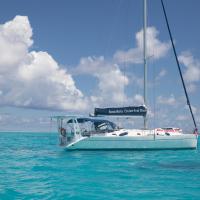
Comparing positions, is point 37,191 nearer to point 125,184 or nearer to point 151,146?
point 125,184

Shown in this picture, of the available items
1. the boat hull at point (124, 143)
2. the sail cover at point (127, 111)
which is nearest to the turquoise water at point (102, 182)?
the boat hull at point (124, 143)

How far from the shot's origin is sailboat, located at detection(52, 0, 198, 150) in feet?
103

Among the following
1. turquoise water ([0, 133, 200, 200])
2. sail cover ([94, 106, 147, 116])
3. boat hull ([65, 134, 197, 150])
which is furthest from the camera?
sail cover ([94, 106, 147, 116])

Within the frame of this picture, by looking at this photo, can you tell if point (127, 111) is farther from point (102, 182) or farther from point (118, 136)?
point (102, 182)

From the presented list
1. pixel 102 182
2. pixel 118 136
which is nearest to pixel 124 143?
pixel 118 136

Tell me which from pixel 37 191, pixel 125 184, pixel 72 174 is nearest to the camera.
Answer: pixel 37 191

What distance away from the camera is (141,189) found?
Answer: 13750 mm

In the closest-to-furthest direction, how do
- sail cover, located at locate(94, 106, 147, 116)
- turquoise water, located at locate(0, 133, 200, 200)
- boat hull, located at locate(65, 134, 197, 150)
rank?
turquoise water, located at locate(0, 133, 200, 200) → boat hull, located at locate(65, 134, 197, 150) → sail cover, located at locate(94, 106, 147, 116)

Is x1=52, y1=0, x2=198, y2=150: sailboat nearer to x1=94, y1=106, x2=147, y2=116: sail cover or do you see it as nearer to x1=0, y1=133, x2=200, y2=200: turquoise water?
x1=94, y1=106, x2=147, y2=116: sail cover

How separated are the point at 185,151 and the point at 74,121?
10.8 meters

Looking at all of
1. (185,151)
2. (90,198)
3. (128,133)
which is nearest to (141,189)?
(90,198)

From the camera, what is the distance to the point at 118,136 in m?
31.3

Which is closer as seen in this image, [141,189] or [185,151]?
[141,189]

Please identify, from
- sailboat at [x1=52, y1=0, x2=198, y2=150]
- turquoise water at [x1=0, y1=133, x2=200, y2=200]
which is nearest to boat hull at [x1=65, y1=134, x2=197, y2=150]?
sailboat at [x1=52, y1=0, x2=198, y2=150]
